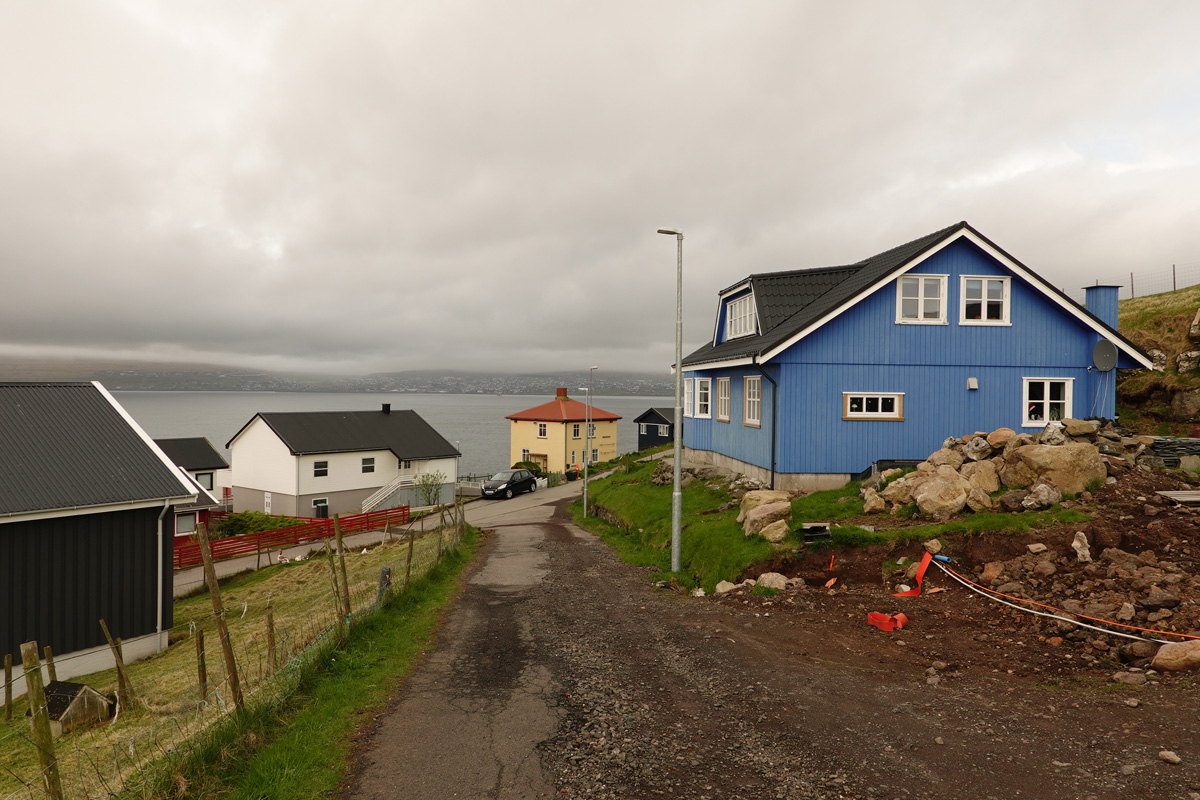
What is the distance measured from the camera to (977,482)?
15.6 metres

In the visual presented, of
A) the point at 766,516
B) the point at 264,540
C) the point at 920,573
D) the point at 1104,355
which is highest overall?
the point at 1104,355

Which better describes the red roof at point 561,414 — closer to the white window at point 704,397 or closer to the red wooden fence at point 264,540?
the red wooden fence at point 264,540

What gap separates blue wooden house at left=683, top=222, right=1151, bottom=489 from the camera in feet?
68.7

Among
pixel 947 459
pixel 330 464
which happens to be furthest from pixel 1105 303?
pixel 330 464

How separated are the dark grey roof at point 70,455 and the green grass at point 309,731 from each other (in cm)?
953

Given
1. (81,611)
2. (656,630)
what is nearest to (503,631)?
(656,630)

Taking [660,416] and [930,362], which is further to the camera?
[660,416]

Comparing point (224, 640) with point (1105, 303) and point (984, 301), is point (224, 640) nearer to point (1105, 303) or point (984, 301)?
point (984, 301)

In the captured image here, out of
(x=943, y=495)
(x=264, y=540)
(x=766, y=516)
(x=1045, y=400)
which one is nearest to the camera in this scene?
(x=943, y=495)

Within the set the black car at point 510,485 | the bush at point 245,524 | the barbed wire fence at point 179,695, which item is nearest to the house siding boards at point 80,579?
the barbed wire fence at point 179,695

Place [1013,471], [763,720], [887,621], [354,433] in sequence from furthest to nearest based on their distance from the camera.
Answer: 1. [354,433]
2. [1013,471]
3. [887,621]
4. [763,720]

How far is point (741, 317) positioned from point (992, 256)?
9621mm

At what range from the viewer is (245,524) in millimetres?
40406

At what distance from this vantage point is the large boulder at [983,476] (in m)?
15.6
